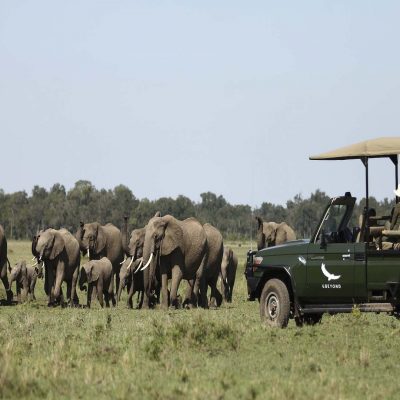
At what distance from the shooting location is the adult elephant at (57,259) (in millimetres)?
32219

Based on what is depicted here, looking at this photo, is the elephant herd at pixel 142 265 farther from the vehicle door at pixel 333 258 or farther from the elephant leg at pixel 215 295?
the vehicle door at pixel 333 258

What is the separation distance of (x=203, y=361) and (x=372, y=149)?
16.6ft

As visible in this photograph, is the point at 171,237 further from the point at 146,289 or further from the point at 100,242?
the point at 100,242

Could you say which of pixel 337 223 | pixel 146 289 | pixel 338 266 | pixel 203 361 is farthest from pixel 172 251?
pixel 203 361

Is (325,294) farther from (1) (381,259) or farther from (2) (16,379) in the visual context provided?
(2) (16,379)

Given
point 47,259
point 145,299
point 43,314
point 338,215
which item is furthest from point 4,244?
point 338,215

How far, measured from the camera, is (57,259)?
33000 mm

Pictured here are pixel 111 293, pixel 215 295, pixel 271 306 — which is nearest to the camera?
pixel 271 306

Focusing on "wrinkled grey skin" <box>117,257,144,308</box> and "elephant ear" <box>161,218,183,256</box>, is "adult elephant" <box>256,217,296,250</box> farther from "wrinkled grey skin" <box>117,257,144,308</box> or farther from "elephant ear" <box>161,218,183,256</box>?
"elephant ear" <box>161,218,183,256</box>

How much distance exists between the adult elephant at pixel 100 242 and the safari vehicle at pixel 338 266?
18.7 meters

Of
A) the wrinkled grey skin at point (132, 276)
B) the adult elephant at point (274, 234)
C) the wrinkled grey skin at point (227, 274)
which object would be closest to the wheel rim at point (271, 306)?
the wrinkled grey skin at point (132, 276)

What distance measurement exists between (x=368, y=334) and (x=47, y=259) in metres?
16.2

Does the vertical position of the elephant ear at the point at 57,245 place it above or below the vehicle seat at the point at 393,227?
above

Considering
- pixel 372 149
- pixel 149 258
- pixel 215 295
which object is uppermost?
pixel 372 149
